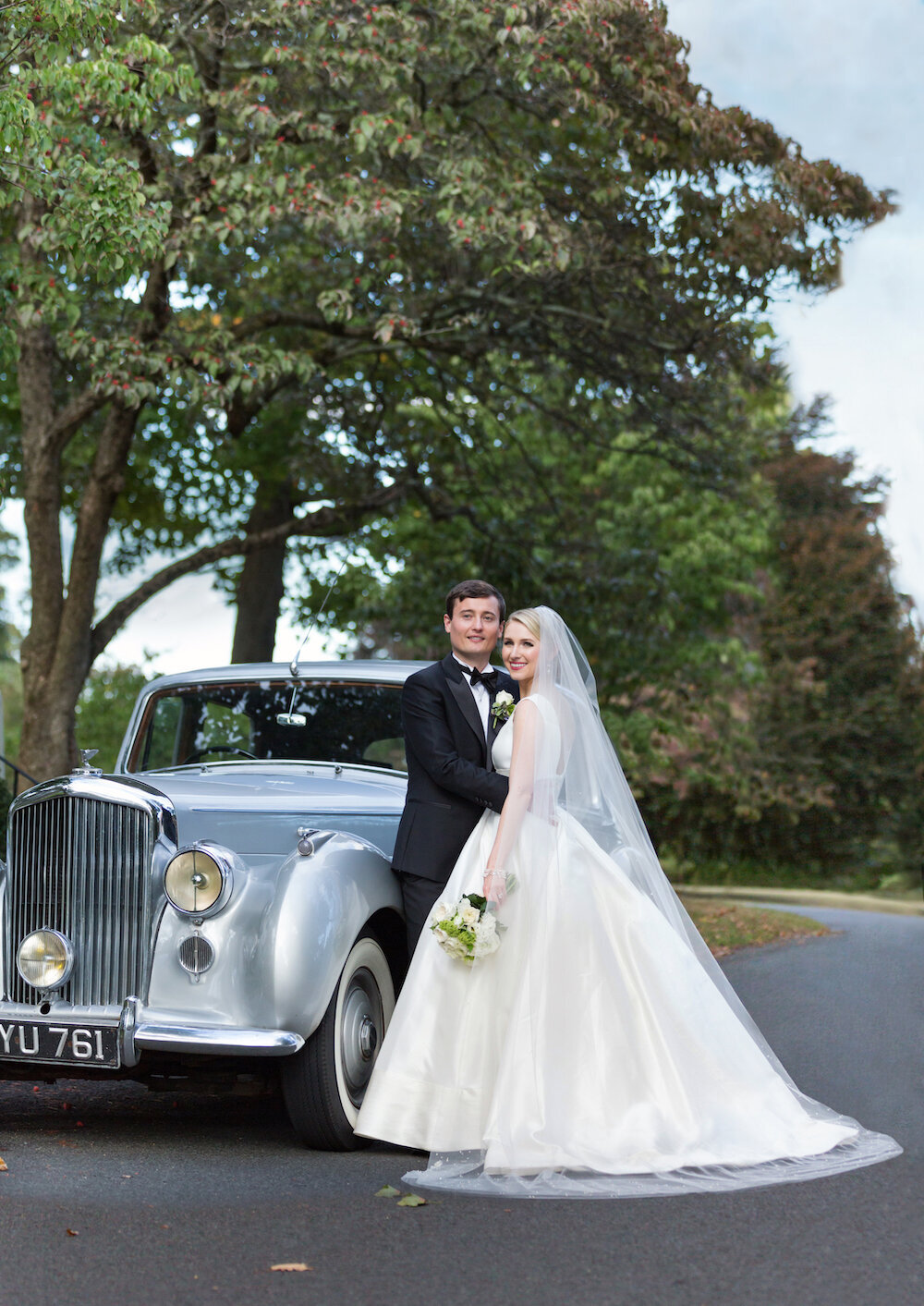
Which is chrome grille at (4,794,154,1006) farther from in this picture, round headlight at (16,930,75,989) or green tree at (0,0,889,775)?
green tree at (0,0,889,775)

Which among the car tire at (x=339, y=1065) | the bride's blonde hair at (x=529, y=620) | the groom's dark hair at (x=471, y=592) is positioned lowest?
the car tire at (x=339, y=1065)

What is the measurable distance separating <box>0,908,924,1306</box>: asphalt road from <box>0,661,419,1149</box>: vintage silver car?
343 mm

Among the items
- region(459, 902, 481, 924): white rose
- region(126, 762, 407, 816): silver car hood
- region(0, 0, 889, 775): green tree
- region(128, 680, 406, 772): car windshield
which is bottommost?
region(459, 902, 481, 924): white rose

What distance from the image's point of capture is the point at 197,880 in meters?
4.90

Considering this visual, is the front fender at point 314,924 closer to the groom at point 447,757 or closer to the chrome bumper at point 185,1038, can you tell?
the chrome bumper at point 185,1038

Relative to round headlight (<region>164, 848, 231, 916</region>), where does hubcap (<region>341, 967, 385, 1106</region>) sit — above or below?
below

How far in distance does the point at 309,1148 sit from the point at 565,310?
893cm

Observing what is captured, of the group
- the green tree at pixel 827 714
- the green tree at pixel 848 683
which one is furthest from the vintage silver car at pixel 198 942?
the green tree at pixel 848 683

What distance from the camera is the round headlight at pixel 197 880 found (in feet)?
16.0

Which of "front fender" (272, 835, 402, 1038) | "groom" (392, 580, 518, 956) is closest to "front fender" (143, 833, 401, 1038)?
"front fender" (272, 835, 402, 1038)

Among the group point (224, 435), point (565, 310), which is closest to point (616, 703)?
point (224, 435)

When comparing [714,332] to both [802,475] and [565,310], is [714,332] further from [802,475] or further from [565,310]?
[802,475]

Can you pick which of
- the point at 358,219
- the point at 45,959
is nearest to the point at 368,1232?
the point at 45,959

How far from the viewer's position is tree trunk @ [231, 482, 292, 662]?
1639 centimetres
